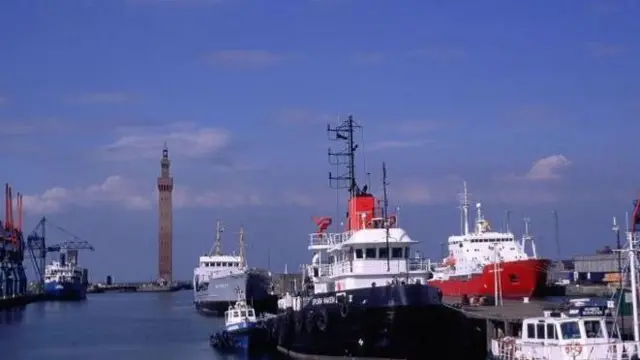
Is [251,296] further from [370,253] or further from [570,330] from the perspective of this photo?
[570,330]

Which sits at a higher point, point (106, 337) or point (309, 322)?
point (309, 322)

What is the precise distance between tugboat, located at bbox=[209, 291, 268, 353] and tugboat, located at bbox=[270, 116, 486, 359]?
11.8 feet

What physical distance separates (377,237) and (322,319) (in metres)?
4.34

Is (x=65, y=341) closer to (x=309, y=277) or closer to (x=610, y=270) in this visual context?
(x=309, y=277)

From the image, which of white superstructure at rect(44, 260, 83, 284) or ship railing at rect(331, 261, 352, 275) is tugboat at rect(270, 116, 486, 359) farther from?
white superstructure at rect(44, 260, 83, 284)

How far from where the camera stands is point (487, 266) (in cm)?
7475

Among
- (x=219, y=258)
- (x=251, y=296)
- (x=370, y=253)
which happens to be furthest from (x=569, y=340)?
(x=219, y=258)

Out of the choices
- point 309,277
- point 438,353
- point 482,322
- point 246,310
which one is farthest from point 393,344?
point 246,310

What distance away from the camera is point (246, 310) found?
56812 millimetres

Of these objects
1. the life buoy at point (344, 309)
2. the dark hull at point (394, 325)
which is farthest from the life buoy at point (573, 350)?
the life buoy at point (344, 309)

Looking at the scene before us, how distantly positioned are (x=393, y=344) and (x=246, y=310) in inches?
796

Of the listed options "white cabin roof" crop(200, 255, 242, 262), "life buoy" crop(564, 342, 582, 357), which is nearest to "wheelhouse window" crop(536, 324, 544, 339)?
"life buoy" crop(564, 342, 582, 357)

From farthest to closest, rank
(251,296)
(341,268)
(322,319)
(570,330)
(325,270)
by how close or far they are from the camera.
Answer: (251,296), (325,270), (341,268), (322,319), (570,330)

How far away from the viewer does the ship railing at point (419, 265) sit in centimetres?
4231
